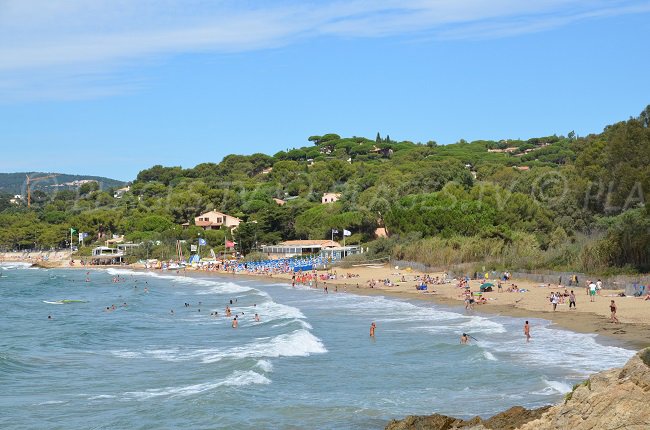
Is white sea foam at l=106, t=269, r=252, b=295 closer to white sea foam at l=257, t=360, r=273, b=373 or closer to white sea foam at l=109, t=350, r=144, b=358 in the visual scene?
white sea foam at l=109, t=350, r=144, b=358

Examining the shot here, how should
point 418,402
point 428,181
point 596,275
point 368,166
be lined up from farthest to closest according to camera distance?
point 368,166
point 428,181
point 596,275
point 418,402

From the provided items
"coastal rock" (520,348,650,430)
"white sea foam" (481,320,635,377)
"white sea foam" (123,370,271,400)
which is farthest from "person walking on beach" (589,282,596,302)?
"coastal rock" (520,348,650,430)

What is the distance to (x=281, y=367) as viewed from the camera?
26984mm

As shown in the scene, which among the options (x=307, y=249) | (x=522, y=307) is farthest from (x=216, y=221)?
(x=522, y=307)

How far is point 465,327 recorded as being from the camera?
34812 millimetres

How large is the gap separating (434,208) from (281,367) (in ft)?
153

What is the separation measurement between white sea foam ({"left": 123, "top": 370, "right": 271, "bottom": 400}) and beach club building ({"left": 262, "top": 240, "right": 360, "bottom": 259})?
192ft

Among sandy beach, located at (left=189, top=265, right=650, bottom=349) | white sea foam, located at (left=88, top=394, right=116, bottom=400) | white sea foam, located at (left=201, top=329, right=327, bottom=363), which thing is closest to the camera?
white sea foam, located at (left=88, top=394, right=116, bottom=400)

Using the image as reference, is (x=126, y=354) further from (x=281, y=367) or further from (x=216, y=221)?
(x=216, y=221)

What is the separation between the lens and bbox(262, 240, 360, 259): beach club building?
279ft

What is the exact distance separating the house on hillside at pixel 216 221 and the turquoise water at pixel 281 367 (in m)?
68.7

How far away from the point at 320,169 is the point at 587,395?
470ft

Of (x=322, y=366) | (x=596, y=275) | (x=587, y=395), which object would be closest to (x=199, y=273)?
(x=596, y=275)

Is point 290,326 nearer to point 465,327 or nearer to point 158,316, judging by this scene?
point 465,327
